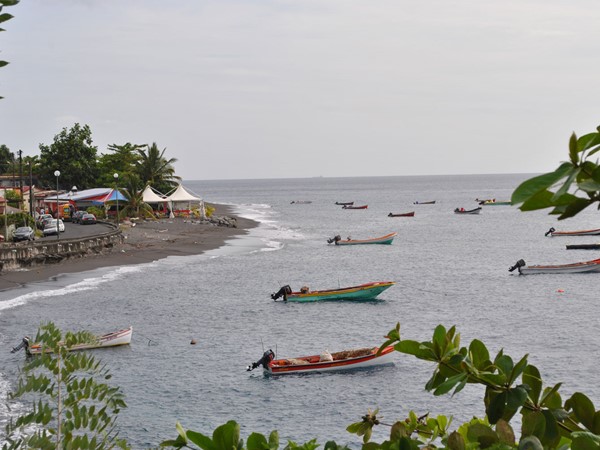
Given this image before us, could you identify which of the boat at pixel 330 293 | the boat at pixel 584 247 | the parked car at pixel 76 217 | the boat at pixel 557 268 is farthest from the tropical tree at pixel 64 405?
the parked car at pixel 76 217

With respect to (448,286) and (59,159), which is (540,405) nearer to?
(448,286)

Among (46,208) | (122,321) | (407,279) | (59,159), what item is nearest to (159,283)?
(122,321)

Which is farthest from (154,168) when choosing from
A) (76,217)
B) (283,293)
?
(283,293)

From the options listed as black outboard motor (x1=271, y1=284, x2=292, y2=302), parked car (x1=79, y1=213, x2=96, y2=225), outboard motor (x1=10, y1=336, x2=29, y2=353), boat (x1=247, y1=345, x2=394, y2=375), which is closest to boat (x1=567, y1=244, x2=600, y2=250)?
black outboard motor (x1=271, y1=284, x2=292, y2=302)

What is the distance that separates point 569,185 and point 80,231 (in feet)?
228

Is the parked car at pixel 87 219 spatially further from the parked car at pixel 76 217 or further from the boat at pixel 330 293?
the boat at pixel 330 293

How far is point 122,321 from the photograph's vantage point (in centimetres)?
3731

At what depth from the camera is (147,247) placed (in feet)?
220

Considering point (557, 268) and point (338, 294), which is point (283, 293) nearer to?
point (338, 294)

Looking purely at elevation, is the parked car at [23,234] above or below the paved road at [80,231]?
above

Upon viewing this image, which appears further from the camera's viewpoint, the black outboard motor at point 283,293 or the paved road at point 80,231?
the paved road at point 80,231

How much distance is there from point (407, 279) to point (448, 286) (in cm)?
426

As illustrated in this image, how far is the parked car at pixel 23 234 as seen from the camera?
55719mm

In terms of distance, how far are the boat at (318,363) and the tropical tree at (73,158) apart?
77.4m
